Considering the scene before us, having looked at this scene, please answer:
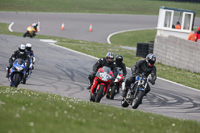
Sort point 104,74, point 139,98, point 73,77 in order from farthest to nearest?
1. point 73,77
2. point 104,74
3. point 139,98

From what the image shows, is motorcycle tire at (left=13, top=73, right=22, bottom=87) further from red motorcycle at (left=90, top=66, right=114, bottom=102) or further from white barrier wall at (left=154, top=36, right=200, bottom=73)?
white barrier wall at (left=154, top=36, right=200, bottom=73)

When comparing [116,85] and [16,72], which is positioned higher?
[16,72]

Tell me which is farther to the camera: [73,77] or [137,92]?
[73,77]

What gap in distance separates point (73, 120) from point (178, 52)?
16.9 meters

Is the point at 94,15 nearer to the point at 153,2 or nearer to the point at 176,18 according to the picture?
the point at 153,2

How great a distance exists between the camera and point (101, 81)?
1193 centimetres

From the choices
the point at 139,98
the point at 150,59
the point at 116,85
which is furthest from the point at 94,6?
the point at 139,98

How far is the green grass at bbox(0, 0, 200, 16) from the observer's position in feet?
155

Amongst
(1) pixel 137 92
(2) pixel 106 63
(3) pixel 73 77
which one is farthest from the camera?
(3) pixel 73 77

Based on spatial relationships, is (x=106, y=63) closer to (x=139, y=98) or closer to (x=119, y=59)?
(x=119, y=59)

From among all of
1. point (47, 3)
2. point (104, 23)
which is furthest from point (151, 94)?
point (47, 3)

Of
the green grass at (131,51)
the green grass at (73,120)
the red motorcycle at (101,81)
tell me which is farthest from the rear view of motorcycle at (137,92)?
the green grass at (131,51)

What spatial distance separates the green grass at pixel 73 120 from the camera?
6.42m

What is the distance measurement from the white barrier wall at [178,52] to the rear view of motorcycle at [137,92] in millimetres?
10664
